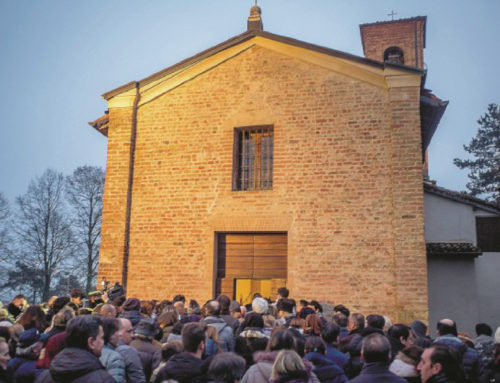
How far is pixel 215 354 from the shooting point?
505cm

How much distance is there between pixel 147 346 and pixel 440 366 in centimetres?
288

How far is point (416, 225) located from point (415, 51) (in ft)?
76.7

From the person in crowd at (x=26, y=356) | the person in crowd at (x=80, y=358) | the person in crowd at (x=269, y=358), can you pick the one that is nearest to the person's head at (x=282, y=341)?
the person in crowd at (x=269, y=358)

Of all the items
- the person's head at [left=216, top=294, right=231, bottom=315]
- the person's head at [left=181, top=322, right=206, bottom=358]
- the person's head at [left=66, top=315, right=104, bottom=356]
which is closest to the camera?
the person's head at [left=66, top=315, right=104, bottom=356]

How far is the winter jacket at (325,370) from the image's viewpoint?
469cm

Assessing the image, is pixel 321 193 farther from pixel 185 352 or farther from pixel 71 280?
pixel 71 280

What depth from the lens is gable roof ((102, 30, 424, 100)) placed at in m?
12.2

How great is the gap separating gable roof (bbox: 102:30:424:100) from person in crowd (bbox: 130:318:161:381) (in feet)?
29.7

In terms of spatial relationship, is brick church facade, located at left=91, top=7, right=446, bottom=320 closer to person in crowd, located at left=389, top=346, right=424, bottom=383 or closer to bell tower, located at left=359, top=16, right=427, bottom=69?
person in crowd, located at left=389, top=346, right=424, bottom=383

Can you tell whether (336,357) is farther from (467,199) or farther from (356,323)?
(467,199)

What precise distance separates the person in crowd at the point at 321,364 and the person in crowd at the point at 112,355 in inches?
66.1

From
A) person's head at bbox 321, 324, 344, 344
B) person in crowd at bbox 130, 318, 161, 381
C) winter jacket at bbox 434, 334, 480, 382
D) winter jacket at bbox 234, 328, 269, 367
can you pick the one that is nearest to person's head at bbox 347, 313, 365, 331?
person's head at bbox 321, 324, 344, 344

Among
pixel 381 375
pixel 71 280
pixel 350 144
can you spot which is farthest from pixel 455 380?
pixel 71 280

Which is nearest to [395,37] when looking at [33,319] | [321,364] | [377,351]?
[321,364]
